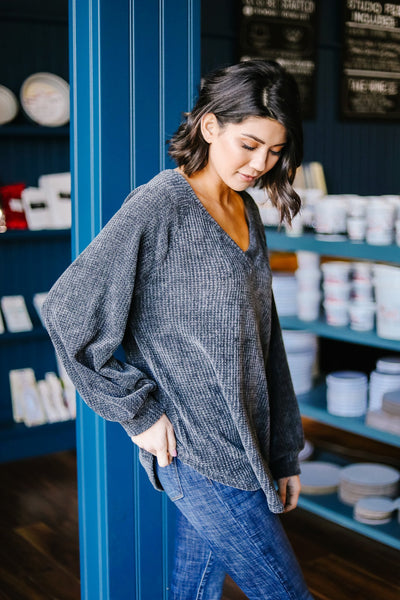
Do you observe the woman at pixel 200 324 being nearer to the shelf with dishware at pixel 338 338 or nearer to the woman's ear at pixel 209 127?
the woman's ear at pixel 209 127

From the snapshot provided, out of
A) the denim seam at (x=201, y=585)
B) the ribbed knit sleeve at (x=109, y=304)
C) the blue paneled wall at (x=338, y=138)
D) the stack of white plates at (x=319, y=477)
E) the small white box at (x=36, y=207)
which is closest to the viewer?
the ribbed knit sleeve at (x=109, y=304)

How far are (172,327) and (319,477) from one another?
2.29 meters

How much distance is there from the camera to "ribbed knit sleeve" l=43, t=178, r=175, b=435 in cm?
145

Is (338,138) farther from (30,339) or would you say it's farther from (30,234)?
(30,339)

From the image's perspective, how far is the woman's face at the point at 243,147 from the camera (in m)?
1.49

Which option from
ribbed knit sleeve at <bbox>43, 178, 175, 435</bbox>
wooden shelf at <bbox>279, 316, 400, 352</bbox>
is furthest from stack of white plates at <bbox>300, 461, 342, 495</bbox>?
ribbed knit sleeve at <bbox>43, 178, 175, 435</bbox>

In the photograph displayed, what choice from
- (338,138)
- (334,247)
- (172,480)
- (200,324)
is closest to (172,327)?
(200,324)

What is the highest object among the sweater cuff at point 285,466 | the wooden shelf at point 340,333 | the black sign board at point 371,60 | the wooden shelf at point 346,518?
the black sign board at point 371,60

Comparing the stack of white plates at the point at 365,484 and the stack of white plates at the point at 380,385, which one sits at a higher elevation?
the stack of white plates at the point at 380,385

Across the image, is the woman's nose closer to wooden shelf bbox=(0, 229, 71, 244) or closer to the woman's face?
the woman's face

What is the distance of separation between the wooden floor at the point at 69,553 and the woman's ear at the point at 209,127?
2.02 meters

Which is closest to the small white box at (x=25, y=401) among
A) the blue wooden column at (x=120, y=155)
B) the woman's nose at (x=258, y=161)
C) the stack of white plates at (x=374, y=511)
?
the stack of white plates at (x=374, y=511)

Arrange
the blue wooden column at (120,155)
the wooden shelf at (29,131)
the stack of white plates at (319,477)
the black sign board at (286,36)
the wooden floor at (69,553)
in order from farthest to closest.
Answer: the black sign board at (286,36), the wooden shelf at (29,131), the stack of white plates at (319,477), the wooden floor at (69,553), the blue wooden column at (120,155)

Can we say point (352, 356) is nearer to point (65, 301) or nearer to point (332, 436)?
point (332, 436)
